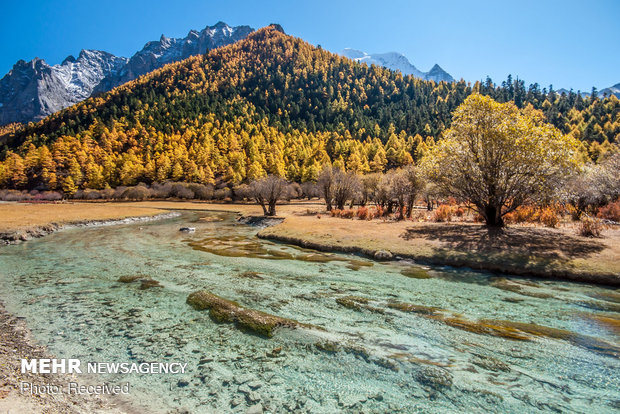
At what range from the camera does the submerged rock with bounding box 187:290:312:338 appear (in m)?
9.38

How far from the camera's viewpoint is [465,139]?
2436 centimetres

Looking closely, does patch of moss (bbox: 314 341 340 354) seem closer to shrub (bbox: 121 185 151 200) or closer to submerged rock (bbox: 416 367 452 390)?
submerged rock (bbox: 416 367 452 390)

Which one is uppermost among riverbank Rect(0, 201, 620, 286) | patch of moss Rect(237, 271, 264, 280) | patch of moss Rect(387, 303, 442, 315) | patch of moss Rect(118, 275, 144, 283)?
riverbank Rect(0, 201, 620, 286)

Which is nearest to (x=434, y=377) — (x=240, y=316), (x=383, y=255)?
(x=240, y=316)

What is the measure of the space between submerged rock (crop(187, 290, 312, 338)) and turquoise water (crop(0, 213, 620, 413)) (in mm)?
334

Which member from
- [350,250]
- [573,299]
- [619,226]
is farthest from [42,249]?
[619,226]

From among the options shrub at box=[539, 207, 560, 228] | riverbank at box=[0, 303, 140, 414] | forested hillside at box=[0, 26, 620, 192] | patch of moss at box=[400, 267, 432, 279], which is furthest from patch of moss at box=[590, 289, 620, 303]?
forested hillside at box=[0, 26, 620, 192]

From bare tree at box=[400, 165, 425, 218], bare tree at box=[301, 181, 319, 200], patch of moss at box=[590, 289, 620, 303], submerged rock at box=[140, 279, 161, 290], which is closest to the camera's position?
patch of moss at box=[590, 289, 620, 303]

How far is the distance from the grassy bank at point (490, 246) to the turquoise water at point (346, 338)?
1550 mm

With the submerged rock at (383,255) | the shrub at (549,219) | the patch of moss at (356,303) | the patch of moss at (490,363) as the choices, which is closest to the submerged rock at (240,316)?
the patch of moss at (356,303)

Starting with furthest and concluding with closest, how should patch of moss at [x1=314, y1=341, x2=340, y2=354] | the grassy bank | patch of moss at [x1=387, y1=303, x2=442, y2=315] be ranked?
the grassy bank
patch of moss at [x1=387, y1=303, x2=442, y2=315]
patch of moss at [x1=314, y1=341, x2=340, y2=354]

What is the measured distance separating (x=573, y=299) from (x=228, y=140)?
5588 inches

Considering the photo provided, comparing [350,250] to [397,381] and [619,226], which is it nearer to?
[397,381]

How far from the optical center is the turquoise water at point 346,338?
630cm
